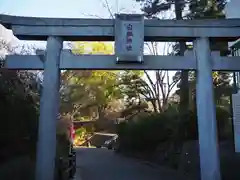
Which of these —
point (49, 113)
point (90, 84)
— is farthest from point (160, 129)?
point (90, 84)

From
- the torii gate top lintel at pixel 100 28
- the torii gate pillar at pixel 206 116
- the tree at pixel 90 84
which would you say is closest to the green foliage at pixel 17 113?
the torii gate top lintel at pixel 100 28

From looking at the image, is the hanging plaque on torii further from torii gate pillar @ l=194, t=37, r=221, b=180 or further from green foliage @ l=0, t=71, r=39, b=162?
green foliage @ l=0, t=71, r=39, b=162

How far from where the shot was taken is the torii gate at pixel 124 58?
28.3 ft

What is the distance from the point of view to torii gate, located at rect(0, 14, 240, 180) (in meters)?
8.62

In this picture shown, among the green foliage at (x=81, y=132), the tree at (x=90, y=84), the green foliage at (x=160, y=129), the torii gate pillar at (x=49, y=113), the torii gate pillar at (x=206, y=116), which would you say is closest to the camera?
the torii gate pillar at (x=49, y=113)

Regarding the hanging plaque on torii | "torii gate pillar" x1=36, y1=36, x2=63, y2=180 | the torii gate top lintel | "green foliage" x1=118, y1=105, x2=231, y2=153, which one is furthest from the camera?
"green foliage" x1=118, y1=105, x2=231, y2=153

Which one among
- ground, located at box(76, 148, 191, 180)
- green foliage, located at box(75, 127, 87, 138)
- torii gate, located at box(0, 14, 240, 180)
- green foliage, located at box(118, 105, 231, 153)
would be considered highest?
torii gate, located at box(0, 14, 240, 180)

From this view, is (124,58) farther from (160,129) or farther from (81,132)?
(81,132)

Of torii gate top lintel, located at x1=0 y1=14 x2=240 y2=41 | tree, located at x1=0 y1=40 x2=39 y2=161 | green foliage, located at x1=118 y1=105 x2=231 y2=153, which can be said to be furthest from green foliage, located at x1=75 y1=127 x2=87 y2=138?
torii gate top lintel, located at x1=0 y1=14 x2=240 y2=41

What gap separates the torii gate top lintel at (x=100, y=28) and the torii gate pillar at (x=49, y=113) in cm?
35

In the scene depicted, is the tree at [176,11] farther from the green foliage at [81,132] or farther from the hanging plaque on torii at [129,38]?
the green foliage at [81,132]

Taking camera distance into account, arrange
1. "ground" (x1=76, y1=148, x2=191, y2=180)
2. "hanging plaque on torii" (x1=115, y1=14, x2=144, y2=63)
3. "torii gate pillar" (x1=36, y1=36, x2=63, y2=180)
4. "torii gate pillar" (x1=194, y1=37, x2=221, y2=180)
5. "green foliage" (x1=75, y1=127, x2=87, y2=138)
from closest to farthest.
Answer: "torii gate pillar" (x1=36, y1=36, x2=63, y2=180), "torii gate pillar" (x1=194, y1=37, x2=221, y2=180), "hanging plaque on torii" (x1=115, y1=14, x2=144, y2=63), "ground" (x1=76, y1=148, x2=191, y2=180), "green foliage" (x1=75, y1=127, x2=87, y2=138)

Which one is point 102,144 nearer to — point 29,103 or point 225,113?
point 225,113

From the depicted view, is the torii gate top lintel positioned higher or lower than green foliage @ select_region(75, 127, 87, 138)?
higher
